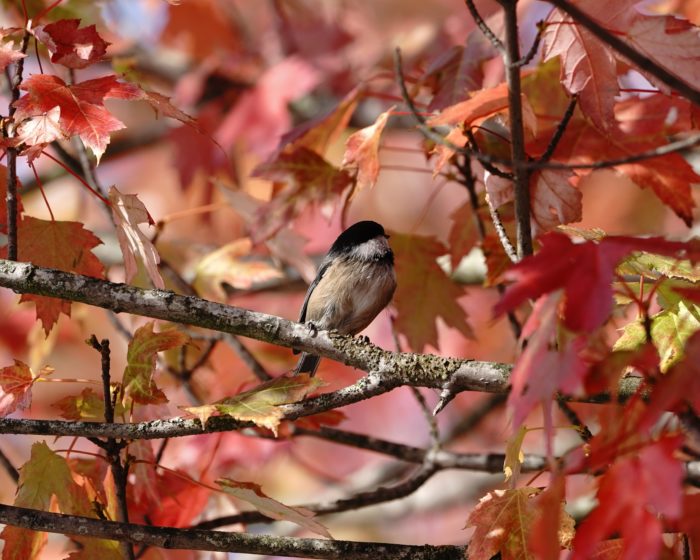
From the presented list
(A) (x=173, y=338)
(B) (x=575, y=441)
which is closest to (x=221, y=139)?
(B) (x=575, y=441)

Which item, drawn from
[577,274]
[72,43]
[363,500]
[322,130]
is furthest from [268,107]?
[577,274]

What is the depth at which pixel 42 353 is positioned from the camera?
306 centimetres

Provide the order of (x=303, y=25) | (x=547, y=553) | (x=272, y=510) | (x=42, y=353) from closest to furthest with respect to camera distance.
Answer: (x=547, y=553) < (x=272, y=510) < (x=42, y=353) < (x=303, y=25)

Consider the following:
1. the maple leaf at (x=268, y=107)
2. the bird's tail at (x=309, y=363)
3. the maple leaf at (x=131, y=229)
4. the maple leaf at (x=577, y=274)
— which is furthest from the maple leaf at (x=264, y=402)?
the maple leaf at (x=268, y=107)

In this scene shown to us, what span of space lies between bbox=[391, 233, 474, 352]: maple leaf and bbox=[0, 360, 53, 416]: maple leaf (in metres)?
1.21

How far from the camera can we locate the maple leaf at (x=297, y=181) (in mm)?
2559

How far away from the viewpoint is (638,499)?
1.18 meters

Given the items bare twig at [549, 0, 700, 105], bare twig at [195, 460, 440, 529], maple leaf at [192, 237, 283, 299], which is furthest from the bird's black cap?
bare twig at [549, 0, 700, 105]

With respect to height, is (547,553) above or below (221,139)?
below

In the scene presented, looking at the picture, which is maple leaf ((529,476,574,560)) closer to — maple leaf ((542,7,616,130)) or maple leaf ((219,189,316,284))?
maple leaf ((542,7,616,130))

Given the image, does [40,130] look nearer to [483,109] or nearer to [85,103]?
[85,103]

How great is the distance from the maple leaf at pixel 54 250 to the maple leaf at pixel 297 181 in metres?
0.66

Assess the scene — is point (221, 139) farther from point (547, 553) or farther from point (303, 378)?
point (547, 553)

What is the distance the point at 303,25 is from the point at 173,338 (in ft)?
12.0
